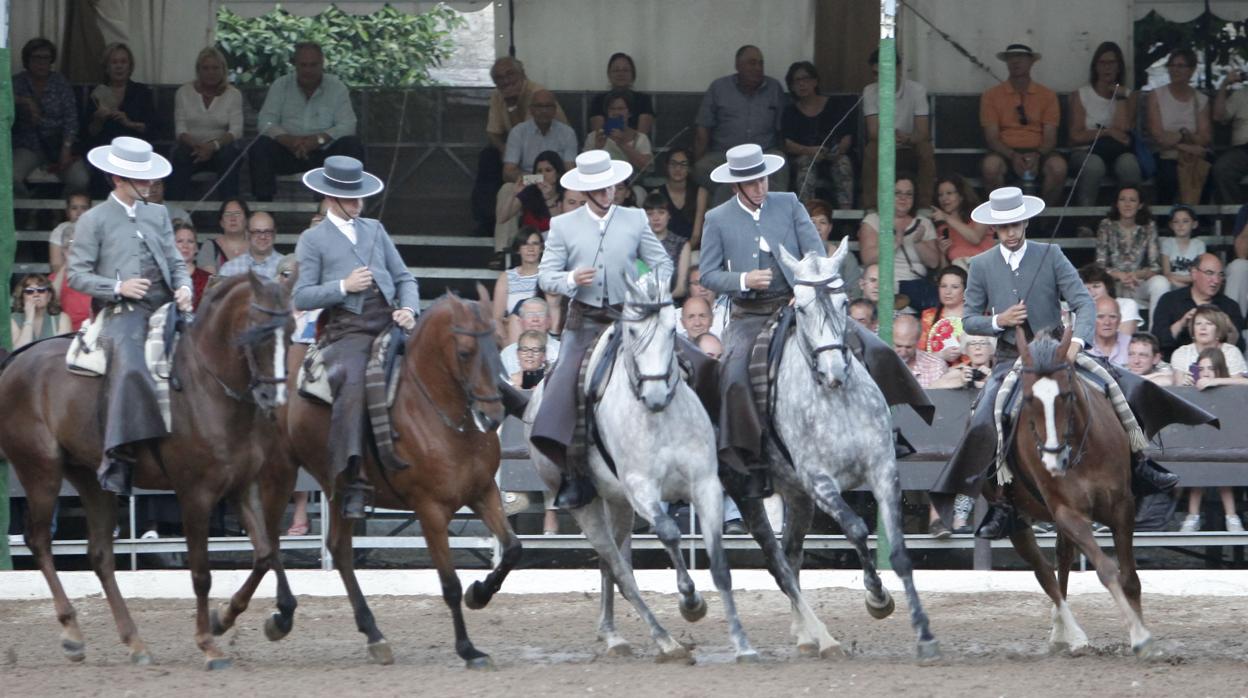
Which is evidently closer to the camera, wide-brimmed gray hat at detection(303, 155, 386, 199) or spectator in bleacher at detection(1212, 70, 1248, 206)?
wide-brimmed gray hat at detection(303, 155, 386, 199)

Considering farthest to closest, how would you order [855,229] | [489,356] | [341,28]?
[341,28] → [855,229] → [489,356]

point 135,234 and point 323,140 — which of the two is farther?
point 323,140

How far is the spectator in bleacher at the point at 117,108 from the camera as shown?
Answer: 16.1 metres

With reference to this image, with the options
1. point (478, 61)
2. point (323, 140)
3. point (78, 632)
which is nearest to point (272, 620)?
point (78, 632)

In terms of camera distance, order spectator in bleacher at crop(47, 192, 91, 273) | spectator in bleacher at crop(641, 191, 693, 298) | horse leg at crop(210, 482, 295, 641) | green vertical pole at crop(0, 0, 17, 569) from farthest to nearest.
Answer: spectator in bleacher at crop(47, 192, 91, 273), spectator in bleacher at crop(641, 191, 693, 298), green vertical pole at crop(0, 0, 17, 569), horse leg at crop(210, 482, 295, 641)

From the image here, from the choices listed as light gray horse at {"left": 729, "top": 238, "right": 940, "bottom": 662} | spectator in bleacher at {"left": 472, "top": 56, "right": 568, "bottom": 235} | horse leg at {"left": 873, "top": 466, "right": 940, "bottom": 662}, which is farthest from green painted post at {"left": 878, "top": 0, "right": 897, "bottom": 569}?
spectator in bleacher at {"left": 472, "top": 56, "right": 568, "bottom": 235}

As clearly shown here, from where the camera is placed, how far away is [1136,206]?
1458cm

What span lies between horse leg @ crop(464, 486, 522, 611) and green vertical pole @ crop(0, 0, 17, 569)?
3951mm

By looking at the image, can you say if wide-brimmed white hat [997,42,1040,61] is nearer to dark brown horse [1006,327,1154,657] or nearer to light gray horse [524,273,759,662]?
dark brown horse [1006,327,1154,657]

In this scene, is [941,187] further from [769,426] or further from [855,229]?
[769,426]

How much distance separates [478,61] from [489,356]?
9.27 m

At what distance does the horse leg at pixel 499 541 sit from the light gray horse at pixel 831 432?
4.48 feet

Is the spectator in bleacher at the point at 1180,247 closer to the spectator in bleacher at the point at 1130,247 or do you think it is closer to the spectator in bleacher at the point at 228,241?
the spectator in bleacher at the point at 1130,247

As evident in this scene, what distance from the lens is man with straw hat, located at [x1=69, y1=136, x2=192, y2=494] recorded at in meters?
9.55
